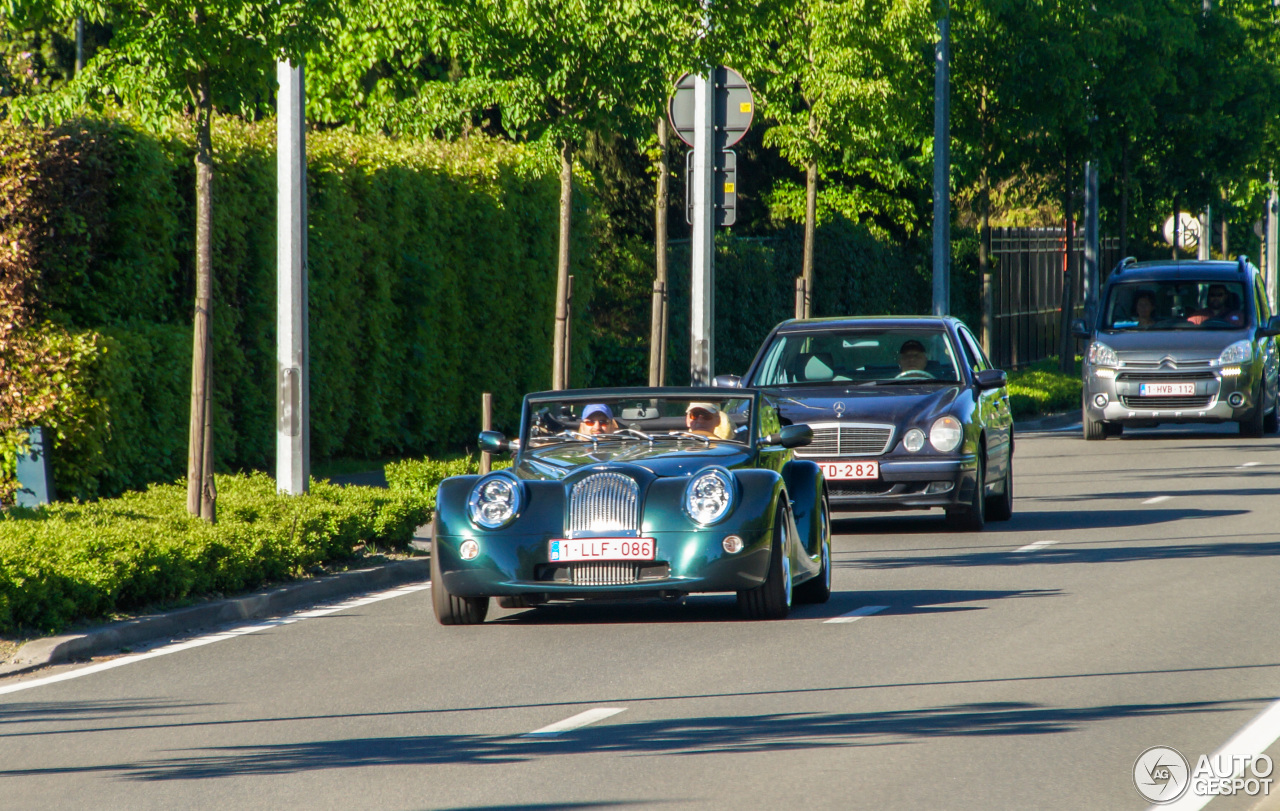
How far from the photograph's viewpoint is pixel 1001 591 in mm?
10914

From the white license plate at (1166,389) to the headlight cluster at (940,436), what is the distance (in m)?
9.86

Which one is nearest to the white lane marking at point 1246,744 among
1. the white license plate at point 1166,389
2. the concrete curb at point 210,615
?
the concrete curb at point 210,615

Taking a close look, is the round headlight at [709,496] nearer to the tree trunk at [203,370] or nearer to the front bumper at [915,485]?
the tree trunk at [203,370]

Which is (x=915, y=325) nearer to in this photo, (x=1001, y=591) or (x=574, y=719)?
(x=1001, y=591)

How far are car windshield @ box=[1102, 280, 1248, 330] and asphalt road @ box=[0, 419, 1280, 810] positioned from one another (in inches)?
477

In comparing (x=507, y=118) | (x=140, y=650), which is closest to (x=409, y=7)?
(x=507, y=118)

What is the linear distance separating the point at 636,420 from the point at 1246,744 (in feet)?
15.5

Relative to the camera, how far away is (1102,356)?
23188 mm

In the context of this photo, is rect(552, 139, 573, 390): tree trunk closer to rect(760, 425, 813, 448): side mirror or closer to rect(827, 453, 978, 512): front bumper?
rect(827, 453, 978, 512): front bumper

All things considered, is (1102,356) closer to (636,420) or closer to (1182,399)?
(1182,399)

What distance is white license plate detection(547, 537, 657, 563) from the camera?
9.40 metres

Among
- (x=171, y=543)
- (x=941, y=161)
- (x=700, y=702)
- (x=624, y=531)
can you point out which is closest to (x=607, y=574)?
(x=624, y=531)

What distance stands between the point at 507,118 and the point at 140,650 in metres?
8.62

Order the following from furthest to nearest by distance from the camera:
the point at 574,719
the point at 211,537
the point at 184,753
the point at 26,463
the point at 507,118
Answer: the point at 507,118 < the point at 26,463 < the point at 211,537 < the point at 574,719 < the point at 184,753
